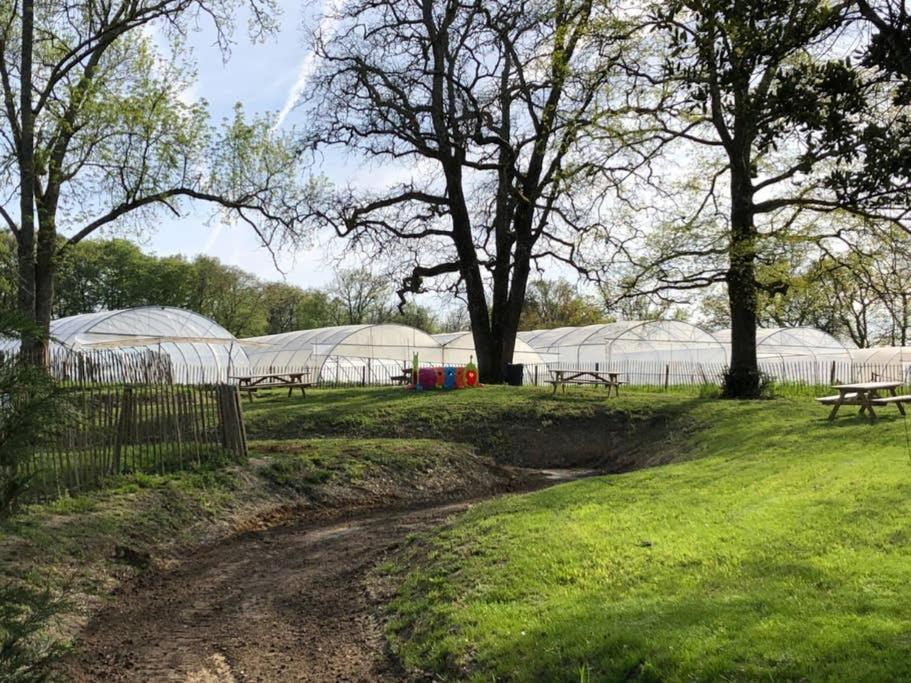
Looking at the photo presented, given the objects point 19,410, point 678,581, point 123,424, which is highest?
point 19,410

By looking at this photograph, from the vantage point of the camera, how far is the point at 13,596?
3705 mm

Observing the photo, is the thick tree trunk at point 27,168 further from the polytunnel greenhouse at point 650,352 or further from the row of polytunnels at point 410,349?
the polytunnel greenhouse at point 650,352

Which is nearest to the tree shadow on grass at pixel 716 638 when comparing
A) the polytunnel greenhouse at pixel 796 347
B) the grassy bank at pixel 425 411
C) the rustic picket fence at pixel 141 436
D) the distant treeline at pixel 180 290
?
the rustic picket fence at pixel 141 436

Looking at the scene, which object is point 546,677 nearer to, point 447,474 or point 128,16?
point 447,474

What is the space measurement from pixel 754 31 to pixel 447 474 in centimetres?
1207

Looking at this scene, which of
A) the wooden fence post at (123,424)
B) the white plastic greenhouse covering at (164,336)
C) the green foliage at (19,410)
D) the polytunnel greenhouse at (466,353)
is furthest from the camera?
the polytunnel greenhouse at (466,353)

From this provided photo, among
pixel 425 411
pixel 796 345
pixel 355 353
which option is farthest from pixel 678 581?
pixel 796 345

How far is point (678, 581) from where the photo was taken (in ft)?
19.8

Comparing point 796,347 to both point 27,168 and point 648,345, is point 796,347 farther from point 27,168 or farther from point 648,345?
point 27,168

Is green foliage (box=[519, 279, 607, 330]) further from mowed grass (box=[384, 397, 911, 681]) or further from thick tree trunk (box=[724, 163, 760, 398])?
mowed grass (box=[384, 397, 911, 681])

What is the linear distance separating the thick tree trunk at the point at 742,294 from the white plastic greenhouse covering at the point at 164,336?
19.0 m

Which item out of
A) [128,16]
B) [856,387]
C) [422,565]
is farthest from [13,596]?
[128,16]

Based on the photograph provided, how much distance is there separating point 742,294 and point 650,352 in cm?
1760

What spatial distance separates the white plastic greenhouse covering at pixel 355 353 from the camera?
3656 centimetres
